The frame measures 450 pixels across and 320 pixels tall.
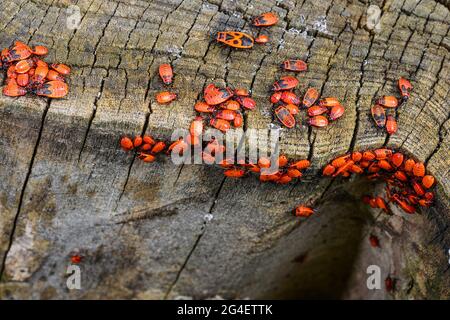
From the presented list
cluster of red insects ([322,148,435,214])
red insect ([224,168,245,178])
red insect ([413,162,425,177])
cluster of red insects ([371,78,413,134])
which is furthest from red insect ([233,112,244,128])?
red insect ([413,162,425,177])

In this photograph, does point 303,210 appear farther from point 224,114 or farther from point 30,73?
point 30,73

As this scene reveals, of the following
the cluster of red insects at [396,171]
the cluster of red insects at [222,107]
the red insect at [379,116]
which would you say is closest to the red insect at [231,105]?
the cluster of red insects at [222,107]

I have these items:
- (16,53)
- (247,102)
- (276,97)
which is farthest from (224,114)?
(16,53)

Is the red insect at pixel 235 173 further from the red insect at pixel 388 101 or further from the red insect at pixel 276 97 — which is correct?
the red insect at pixel 388 101

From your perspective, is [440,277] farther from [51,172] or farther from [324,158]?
[51,172]

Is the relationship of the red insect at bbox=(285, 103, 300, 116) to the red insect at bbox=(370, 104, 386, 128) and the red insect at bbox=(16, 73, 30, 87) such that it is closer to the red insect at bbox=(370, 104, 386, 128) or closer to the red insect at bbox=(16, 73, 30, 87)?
the red insect at bbox=(370, 104, 386, 128)
